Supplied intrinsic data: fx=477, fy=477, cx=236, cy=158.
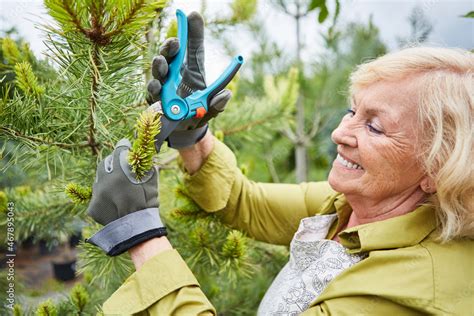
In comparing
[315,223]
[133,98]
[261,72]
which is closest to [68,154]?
[133,98]

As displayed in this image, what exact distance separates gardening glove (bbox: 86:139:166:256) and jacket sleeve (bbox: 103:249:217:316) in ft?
0.17

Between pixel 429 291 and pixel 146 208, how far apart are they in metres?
0.51

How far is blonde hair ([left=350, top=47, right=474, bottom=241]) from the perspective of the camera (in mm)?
883

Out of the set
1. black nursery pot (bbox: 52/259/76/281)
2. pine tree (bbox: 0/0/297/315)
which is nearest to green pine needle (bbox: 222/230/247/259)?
pine tree (bbox: 0/0/297/315)

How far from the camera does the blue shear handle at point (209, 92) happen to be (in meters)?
0.90

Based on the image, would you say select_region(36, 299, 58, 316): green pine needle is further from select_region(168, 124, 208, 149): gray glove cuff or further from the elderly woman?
select_region(168, 124, 208, 149): gray glove cuff

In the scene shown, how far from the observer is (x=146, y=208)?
821 mm

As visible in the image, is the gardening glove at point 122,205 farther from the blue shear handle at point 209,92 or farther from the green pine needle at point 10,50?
the green pine needle at point 10,50

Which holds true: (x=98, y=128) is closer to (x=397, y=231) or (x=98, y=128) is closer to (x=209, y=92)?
(x=209, y=92)

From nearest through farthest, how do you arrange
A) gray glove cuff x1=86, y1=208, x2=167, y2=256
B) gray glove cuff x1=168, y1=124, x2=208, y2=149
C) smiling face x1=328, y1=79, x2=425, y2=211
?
gray glove cuff x1=86, y1=208, x2=167, y2=256 < smiling face x1=328, y1=79, x2=425, y2=211 < gray glove cuff x1=168, y1=124, x2=208, y2=149

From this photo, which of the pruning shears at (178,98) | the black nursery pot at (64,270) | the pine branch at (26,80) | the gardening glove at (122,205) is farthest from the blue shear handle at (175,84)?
the black nursery pot at (64,270)

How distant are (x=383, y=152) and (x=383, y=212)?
153mm

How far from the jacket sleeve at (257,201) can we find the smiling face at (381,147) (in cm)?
25

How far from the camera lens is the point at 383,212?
1.00m
